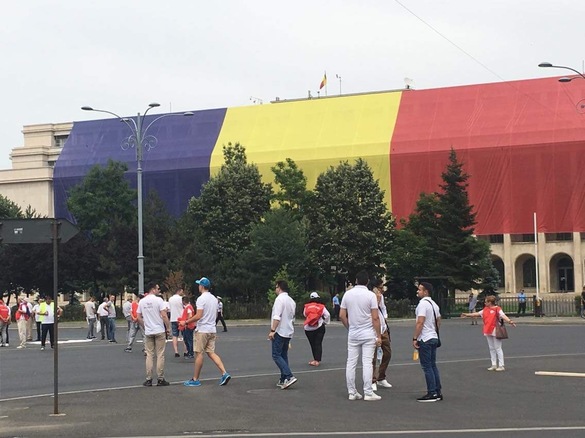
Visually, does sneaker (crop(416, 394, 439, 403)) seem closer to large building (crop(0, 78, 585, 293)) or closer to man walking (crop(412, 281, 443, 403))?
man walking (crop(412, 281, 443, 403))

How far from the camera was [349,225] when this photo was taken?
73.5 metres

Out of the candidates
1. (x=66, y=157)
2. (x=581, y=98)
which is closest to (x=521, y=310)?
(x=581, y=98)

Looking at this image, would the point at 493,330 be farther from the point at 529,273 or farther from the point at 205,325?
the point at 529,273

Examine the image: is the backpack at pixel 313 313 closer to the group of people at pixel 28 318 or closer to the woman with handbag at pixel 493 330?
the woman with handbag at pixel 493 330

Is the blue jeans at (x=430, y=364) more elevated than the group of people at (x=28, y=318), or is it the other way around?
the group of people at (x=28, y=318)

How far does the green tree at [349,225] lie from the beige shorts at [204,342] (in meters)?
54.5

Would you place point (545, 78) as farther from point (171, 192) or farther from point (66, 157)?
point (66, 157)

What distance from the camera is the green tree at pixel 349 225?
73625 millimetres

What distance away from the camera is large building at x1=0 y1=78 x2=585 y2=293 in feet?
273

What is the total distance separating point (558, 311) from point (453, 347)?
35.4m

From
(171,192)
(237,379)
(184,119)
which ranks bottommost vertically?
(237,379)

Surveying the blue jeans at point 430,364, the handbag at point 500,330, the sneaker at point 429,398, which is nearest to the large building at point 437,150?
the handbag at point 500,330

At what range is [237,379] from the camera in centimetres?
2056

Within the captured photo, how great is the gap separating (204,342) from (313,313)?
243 inches
